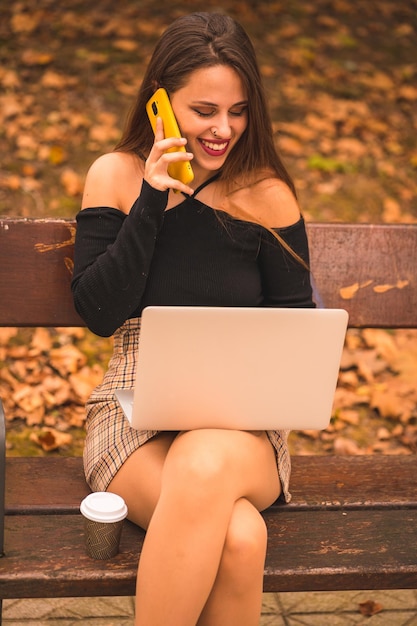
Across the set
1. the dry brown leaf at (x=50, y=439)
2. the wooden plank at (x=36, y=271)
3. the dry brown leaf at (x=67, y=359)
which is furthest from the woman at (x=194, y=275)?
the dry brown leaf at (x=67, y=359)

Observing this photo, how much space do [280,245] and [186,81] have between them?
1.82 ft

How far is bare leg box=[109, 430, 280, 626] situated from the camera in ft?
7.34

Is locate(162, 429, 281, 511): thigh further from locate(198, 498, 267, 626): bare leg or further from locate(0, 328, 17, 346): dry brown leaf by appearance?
locate(0, 328, 17, 346): dry brown leaf

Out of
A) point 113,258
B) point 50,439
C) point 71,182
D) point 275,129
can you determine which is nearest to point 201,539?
point 113,258

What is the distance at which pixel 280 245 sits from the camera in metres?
2.90

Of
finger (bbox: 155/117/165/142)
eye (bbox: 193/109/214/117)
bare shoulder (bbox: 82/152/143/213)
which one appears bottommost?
bare shoulder (bbox: 82/152/143/213)

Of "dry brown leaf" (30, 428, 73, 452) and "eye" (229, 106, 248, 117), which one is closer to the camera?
"eye" (229, 106, 248, 117)

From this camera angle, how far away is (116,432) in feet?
8.80

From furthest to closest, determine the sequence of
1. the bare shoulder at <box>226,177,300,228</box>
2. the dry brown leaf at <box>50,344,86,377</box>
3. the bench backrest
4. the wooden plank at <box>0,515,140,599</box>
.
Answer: the dry brown leaf at <box>50,344,86,377</box> → the bench backrest → the bare shoulder at <box>226,177,300,228</box> → the wooden plank at <box>0,515,140,599</box>

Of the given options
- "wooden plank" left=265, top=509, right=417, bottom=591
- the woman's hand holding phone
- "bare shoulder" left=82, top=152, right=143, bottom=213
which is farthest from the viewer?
"bare shoulder" left=82, top=152, right=143, bottom=213

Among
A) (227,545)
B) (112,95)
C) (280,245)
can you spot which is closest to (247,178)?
(280,245)

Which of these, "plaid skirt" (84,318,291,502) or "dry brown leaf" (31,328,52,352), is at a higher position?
"plaid skirt" (84,318,291,502)

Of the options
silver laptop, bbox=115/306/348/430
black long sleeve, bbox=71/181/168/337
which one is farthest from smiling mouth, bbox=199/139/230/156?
silver laptop, bbox=115/306/348/430

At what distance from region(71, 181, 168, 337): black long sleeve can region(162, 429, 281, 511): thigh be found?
41 cm
